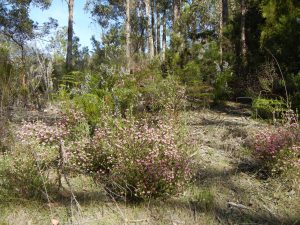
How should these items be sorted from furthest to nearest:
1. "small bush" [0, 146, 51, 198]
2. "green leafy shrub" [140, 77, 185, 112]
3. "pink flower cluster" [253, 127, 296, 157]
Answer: "green leafy shrub" [140, 77, 185, 112] < "pink flower cluster" [253, 127, 296, 157] < "small bush" [0, 146, 51, 198]

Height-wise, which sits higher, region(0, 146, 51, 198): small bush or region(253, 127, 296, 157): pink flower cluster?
region(253, 127, 296, 157): pink flower cluster

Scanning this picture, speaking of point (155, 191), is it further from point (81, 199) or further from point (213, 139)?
point (213, 139)

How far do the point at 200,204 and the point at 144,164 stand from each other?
2.36ft

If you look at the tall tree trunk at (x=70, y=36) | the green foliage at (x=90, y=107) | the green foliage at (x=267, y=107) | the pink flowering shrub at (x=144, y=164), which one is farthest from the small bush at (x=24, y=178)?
the tall tree trunk at (x=70, y=36)

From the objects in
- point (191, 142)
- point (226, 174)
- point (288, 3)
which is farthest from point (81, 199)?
point (288, 3)

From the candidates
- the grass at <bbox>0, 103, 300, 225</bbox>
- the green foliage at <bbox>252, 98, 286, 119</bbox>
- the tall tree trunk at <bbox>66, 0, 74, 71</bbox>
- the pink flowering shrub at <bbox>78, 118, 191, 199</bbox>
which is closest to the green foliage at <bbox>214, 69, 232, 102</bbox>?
the green foliage at <bbox>252, 98, 286, 119</bbox>

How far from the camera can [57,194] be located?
11.5 ft

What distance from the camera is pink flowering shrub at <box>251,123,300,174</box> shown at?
4012 millimetres

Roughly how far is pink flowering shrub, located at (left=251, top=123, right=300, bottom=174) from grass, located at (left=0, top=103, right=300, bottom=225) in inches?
5.8

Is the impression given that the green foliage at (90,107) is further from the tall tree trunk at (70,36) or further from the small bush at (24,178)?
the tall tree trunk at (70,36)

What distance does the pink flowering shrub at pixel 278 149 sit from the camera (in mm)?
4012

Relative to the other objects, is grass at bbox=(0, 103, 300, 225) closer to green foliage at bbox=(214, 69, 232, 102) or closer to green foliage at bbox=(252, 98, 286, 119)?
green foliage at bbox=(252, 98, 286, 119)

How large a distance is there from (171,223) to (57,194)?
1141 millimetres

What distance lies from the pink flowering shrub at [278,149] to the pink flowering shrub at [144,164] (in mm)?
1136
